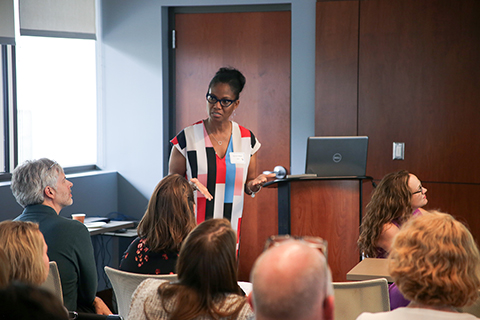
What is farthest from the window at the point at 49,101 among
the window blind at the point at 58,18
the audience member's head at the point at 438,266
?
the audience member's head at the point at 438,266

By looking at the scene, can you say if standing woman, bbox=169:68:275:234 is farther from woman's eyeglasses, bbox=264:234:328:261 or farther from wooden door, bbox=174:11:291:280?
woman's eyeglasses, bbox=264:234:328:261

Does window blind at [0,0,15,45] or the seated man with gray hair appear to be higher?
window blind at [0,0,15,45]

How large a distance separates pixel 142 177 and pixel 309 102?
5.85ft

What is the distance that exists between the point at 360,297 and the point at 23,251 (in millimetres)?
1200

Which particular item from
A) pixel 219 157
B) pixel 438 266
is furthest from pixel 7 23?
pixel 438 266

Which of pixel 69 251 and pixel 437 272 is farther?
pixel 69 251

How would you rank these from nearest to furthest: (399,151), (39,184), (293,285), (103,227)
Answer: (293,285), (39,184), (103,227), (399,151)

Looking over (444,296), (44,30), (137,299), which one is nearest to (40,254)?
(137,299)

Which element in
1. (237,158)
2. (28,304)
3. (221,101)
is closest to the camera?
(28,304)

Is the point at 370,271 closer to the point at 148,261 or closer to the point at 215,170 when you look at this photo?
the point at 148,261

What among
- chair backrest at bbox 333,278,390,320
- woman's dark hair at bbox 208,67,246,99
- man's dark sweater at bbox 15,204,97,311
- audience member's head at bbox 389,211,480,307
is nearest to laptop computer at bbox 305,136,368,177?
woman's dark hair at bbox 208,67,246,99

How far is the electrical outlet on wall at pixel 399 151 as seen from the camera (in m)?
4.44

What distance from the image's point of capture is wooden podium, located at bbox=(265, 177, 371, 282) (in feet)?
10.9

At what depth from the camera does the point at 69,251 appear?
2.28 metres
